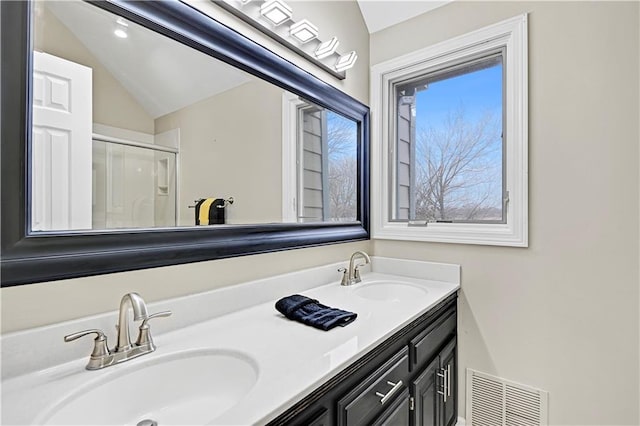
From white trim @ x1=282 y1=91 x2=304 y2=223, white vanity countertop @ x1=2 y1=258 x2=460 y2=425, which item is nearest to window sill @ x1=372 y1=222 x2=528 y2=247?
white vanity countertop @ x1=2 y1=258 x2=460 y2=425

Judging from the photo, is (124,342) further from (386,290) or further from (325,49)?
(325,49)

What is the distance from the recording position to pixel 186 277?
1101 mm

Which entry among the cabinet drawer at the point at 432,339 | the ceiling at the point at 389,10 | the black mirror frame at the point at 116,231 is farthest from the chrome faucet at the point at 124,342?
the ceiling at the point at 389,10

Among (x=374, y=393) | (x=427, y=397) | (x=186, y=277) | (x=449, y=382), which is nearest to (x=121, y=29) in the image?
(x=186, y=277)

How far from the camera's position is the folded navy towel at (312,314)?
1102 mm

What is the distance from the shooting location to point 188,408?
0.84 metres

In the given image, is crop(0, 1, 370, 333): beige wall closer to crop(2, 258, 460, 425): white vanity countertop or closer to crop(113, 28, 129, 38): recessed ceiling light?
crop(2, 258, 460, 425): white vanity countertop

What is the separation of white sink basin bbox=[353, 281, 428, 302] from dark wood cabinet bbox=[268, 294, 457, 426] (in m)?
0.22

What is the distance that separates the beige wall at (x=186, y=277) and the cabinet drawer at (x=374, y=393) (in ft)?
1.99

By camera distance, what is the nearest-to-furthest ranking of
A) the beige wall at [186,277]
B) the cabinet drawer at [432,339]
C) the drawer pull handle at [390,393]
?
the beige wall at [186,277] < the drawer pull handle at [390,393] < the cabinet drawer at [432,339]

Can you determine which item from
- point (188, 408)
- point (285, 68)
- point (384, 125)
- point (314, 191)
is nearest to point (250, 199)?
point (314, 191)

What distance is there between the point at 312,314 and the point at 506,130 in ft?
4.45

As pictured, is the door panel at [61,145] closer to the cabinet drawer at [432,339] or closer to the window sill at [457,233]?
the cabinet drawer at [432,339]

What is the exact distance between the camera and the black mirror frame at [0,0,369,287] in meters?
0.73
